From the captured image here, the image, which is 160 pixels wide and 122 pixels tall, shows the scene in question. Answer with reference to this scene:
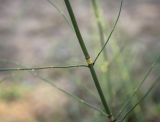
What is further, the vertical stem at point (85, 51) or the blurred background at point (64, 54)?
the blurred background at point (64, 54)

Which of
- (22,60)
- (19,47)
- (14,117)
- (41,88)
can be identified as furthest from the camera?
(19,47)

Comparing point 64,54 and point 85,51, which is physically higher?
point 85,51

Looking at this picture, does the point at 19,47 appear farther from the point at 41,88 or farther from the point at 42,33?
the point at 41,88

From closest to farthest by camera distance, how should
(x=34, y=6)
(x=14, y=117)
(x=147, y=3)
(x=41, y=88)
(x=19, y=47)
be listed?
(x=14, y=117) → (x=41, y=88) → (x=19, y=47) → (x=147, y=3) → (x=34, y=6)

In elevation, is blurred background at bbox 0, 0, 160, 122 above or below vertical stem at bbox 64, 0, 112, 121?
below

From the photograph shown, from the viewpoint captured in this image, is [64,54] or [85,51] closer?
[85,51]

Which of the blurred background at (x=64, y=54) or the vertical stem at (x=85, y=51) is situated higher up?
the vertical stem at (x=85, y=51)

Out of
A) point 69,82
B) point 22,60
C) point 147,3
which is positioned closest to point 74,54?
point 69,82

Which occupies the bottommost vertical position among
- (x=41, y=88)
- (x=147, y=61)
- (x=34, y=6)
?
(x=34, y=6)
